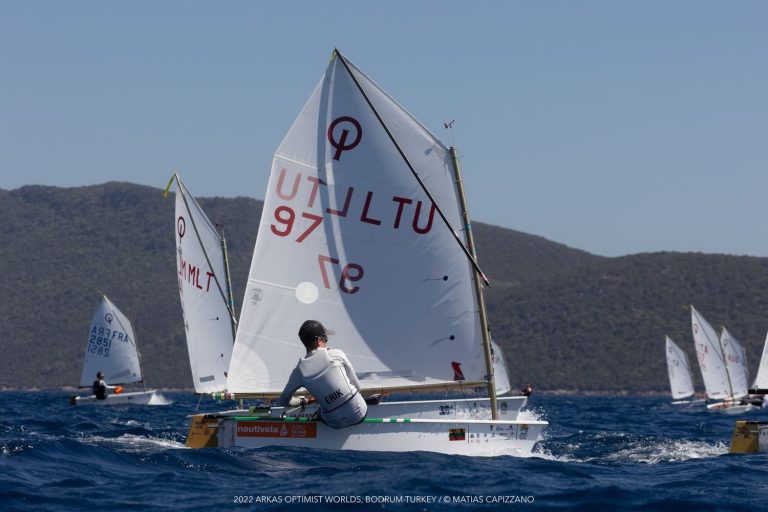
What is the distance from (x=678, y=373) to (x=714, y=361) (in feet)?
33.3

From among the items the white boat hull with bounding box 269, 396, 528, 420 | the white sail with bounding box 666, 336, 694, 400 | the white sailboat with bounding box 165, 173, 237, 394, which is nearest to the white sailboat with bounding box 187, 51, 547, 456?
the white boat hull with bounding box 269, 396, 528, 420

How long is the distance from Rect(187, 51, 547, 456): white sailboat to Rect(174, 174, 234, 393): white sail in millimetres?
Result: 14975

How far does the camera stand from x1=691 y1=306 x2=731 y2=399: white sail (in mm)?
79062

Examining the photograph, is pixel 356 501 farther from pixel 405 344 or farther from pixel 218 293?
pixel 218 293

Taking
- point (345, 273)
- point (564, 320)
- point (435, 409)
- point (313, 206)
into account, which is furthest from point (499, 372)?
point (564, 320)

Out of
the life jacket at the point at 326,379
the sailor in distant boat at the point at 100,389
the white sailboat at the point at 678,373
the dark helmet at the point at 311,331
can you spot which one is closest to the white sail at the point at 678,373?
the white sailboat at the point at 678,373

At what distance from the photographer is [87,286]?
19050 centimetres

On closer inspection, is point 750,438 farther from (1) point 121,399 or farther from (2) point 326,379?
(1) point 121,399

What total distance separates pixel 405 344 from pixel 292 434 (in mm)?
3263

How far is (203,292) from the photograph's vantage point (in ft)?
126

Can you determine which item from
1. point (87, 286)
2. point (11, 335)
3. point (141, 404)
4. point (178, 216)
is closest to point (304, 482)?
point (178, 216)

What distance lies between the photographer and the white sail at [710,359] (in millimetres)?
79062

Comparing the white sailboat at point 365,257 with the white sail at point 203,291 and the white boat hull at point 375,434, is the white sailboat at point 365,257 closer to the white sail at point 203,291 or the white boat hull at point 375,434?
the white boat hull at point 375,434

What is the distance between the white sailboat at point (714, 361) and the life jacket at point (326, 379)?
62615mm
